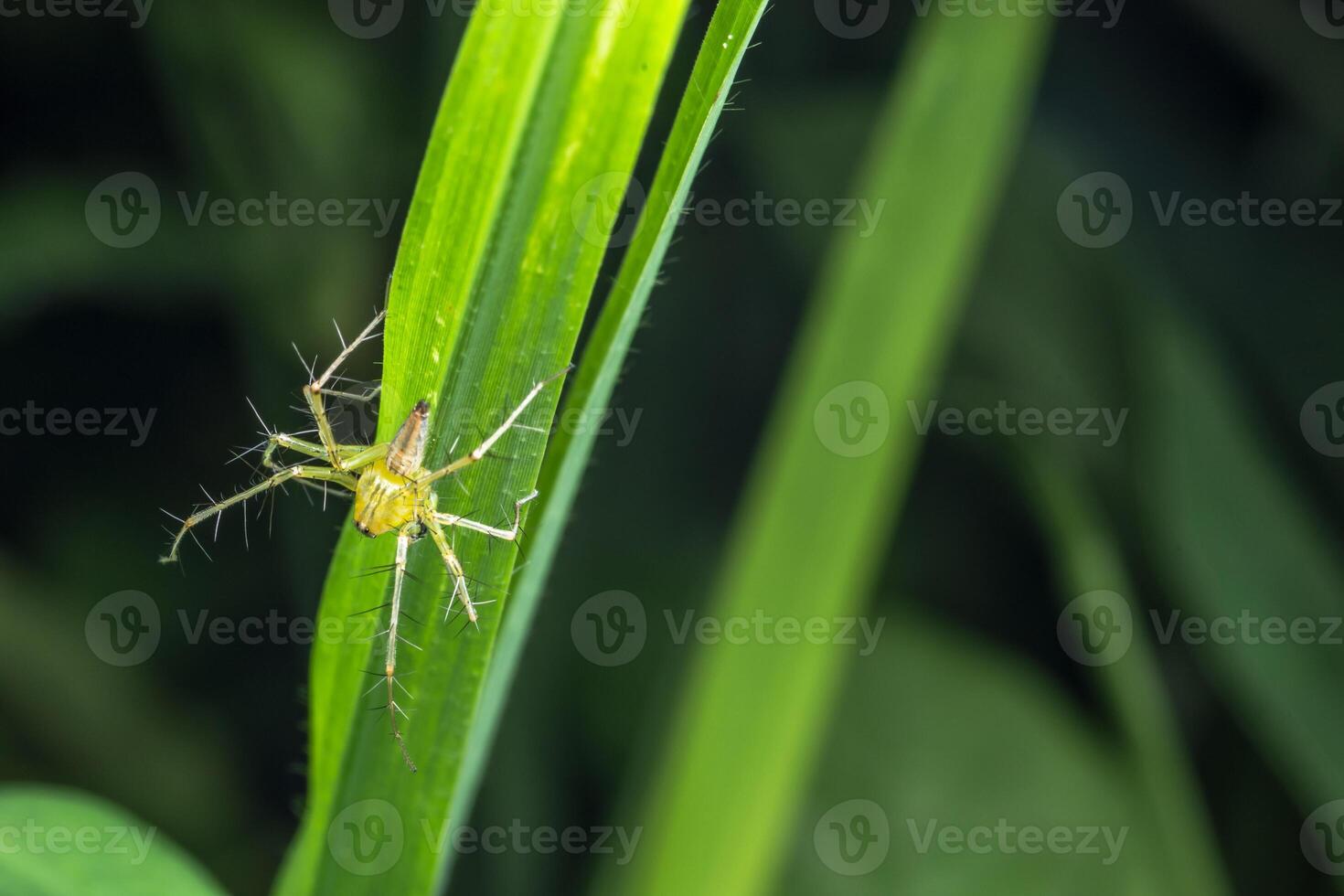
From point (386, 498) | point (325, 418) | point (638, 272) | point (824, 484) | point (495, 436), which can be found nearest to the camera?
point (638, 272)

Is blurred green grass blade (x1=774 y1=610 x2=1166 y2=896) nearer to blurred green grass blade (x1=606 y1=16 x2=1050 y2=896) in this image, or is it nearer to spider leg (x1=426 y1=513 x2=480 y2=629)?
blurred green grass blade (x1=606 y1=16 x2=1050 y2=896)

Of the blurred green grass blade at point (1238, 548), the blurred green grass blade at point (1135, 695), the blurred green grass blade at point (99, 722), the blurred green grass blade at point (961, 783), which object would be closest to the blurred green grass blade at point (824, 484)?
the blurred green grass blade at point (961, 783)

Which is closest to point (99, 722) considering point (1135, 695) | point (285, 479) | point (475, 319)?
point (285, 479)

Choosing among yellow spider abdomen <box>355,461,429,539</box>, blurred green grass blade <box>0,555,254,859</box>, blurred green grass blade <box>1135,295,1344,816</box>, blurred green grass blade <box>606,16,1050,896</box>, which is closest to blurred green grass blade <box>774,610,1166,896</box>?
blurred green grass blade <box>1135,295,1344,816</box>

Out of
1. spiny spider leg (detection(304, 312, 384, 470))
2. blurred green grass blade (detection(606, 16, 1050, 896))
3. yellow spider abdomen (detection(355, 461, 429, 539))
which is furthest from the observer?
blurred green grass blade (detection(606, 16, 1050, 896))

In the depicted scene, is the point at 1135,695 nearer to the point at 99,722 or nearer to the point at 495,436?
the point at 495,436

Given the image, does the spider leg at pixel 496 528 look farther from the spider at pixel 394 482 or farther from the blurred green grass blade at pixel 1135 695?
the blurred green grass blade at pixel 1135 695

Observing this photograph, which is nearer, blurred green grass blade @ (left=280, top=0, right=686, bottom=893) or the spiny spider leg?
blurred green grass blade @ (left=280, top=0, right=686, bottom=893)
